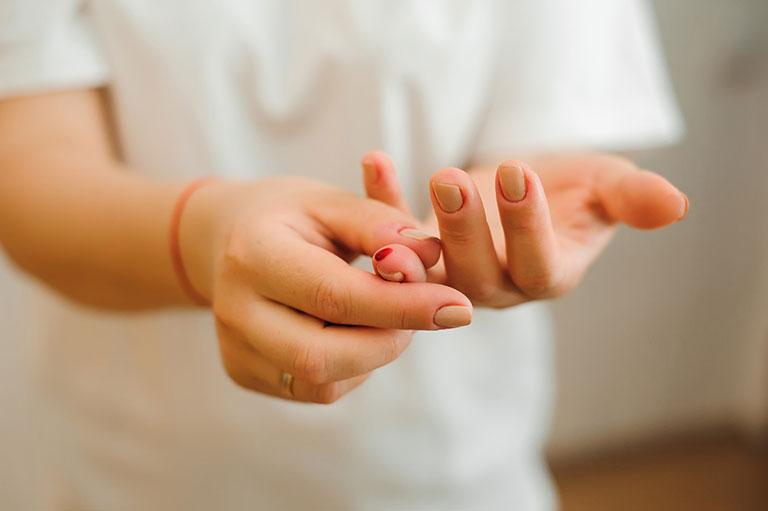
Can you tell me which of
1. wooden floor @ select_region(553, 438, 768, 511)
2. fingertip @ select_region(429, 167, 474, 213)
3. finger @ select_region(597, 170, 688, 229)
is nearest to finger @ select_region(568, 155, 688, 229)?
finger @ select_region(597, 170, 688, 229)

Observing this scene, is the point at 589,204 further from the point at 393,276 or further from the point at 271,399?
the point at 271,399

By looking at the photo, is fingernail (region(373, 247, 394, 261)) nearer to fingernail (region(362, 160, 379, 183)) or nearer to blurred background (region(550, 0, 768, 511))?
fingernail (region(362, 160, 379, 183))

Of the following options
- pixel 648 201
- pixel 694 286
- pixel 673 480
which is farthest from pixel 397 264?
pixel 673 480

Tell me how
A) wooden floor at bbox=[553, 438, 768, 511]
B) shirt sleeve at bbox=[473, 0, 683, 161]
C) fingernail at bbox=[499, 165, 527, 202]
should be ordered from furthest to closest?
wooden floor at bbox=[553, 438, 768, 511] < shirt sleeve at bbox=[473, 0, 683, 161] < fingernail at bbox=[499, 165, 527, 202]

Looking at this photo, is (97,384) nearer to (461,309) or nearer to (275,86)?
(275,86)

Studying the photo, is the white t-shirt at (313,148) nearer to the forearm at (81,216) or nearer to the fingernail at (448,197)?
the forearm at (81,216)

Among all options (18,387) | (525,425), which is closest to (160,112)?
(525,425)

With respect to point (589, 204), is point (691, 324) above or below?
below

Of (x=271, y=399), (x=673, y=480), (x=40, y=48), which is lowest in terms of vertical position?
(x=673, y=480)
